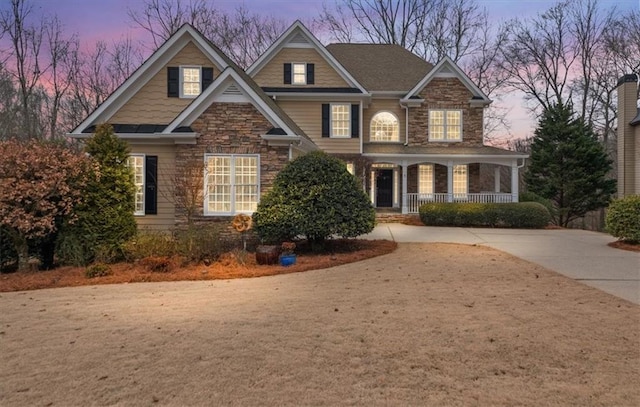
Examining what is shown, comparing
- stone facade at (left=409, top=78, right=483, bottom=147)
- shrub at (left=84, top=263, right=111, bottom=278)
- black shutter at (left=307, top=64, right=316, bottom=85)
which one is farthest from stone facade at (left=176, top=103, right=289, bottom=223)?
stone facade at (left=409, top=78, right=483, bottom=147)

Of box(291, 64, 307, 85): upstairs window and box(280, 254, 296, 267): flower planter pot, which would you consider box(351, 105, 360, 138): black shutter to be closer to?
box(291, 64, 307, 85): upstairs window

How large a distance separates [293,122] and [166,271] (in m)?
9.92

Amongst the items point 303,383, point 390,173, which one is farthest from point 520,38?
point 303,383

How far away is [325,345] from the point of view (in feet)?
13.6

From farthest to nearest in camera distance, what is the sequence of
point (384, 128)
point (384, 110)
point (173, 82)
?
point (384, 128) < point (384, 110) < point (173, 82)

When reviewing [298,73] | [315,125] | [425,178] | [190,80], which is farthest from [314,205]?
[425,178]

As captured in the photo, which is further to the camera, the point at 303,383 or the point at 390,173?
the point at 390,173

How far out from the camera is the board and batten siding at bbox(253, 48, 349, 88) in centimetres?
1920

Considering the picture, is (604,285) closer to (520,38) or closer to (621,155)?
(621,155)

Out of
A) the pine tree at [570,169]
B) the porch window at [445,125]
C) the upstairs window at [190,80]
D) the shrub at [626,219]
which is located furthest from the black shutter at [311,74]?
the pine tree at [570,169]

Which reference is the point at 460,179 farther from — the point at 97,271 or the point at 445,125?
the point at 97,271

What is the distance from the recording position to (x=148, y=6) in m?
27.0

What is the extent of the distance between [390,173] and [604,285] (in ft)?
48.4

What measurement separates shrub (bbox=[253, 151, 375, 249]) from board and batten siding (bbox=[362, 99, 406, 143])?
449 inches
